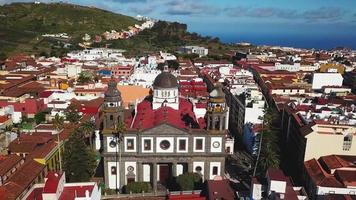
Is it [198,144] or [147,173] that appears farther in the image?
[147,173]

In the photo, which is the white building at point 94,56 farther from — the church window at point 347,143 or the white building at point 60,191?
the white building at point 60,191

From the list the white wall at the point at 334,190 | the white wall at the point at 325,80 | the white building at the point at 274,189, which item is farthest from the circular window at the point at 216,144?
the white wall at the point at 325,80

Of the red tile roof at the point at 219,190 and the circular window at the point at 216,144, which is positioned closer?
the red tile roof at the point at 219,190

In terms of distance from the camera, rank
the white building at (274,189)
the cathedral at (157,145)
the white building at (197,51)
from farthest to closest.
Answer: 1. the white building at (197,51)
2. the cathedral at (157,145)
3. the white building at (274,189)

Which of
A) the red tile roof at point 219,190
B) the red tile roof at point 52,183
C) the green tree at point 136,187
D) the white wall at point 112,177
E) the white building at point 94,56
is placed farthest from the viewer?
the white building at point 94,56

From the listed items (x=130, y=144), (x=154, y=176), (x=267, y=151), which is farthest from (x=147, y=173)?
(x=267, y=151)

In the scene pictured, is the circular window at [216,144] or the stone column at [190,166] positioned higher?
the circular window at [216,144]

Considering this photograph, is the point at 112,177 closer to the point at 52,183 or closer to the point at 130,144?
the point at 130,144

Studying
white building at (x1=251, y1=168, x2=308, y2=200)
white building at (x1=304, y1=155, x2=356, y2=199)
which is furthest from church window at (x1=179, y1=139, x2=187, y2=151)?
white building at (x1=304, y1=155, x2=356, y2=199)
